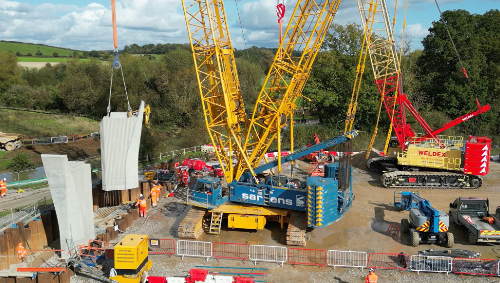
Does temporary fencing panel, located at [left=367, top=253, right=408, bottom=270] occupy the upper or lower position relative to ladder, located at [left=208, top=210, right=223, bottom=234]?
lower

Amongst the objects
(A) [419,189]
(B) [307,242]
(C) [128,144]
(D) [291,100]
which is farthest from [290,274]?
(A) [419,189]

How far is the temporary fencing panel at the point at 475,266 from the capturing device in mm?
12953

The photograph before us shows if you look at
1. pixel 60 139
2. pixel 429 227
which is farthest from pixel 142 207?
pixel 60 139

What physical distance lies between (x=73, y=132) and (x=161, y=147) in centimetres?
1308

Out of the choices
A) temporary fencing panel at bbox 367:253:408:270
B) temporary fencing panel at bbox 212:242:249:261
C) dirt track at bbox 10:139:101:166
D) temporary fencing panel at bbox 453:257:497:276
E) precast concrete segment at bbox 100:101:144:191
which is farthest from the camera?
dirt track at bbox 10:139:101:166

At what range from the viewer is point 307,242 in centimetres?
1584

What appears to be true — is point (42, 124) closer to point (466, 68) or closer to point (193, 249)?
point (193, 249)

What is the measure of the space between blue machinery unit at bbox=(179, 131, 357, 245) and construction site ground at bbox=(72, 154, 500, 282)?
0.92 m

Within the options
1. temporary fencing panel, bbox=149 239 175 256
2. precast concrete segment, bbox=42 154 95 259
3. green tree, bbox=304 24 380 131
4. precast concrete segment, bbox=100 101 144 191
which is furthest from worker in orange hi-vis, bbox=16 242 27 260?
green tree, bbox=304 24 380 131

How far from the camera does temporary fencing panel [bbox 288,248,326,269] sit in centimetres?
1400

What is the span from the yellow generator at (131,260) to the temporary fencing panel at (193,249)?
1.83m

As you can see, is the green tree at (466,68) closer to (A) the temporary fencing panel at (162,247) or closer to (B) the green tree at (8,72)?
(A) the temporary fencing panel at (162,247)

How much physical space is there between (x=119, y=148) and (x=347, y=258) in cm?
1010

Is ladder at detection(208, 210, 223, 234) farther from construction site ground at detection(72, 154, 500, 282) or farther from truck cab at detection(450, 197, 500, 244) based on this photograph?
truck cab at detection(450, 197, 500, 244)
